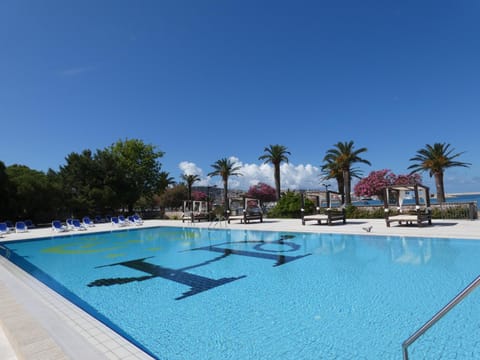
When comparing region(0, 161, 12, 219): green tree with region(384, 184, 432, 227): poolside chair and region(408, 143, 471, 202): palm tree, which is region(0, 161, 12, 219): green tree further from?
region(408, 143, 471, 202): palm tree

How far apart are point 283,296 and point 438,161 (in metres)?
26.2

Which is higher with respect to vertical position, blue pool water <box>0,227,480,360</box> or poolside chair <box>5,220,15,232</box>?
poolside chair <box>5,220,15,232</box>

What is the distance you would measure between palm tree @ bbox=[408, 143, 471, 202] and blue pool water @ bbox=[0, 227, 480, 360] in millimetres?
18806

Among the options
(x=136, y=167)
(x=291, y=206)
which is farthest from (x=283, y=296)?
(x=136, y=167)

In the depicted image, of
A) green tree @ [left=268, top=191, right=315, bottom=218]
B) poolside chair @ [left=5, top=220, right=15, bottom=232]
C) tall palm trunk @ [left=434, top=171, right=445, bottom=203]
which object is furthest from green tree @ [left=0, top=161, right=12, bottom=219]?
tall palm trunk @ [left=434, top=171, right=445, bottom=203]

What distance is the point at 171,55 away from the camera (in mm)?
15844

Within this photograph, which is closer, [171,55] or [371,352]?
[371,352]

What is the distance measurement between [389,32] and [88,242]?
65.3 ft

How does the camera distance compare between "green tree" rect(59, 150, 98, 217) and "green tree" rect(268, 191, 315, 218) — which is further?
"green tree" rect(59, 150, 98, 217)

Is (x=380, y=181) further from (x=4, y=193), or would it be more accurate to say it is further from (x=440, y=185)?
(x=4, y=193)

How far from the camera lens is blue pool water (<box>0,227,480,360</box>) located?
359cm

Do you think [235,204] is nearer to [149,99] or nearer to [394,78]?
[149,99]

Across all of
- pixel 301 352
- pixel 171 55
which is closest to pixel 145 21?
pixel 171 55

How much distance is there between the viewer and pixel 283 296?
17.8ft
